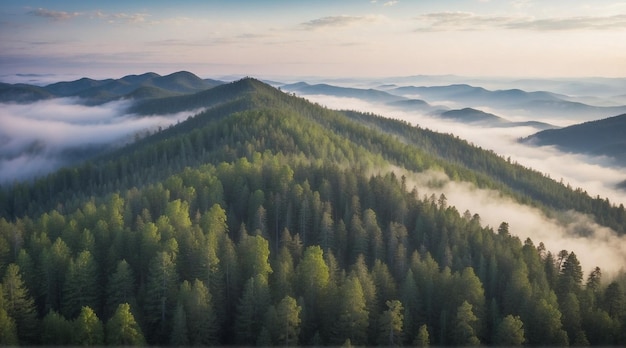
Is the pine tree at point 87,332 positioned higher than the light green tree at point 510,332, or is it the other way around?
the pine tree at point 87,332

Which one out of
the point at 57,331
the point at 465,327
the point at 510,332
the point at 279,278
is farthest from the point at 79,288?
the point at 510,332

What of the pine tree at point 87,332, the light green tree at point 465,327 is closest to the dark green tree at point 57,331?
the pine tree at point 87,332

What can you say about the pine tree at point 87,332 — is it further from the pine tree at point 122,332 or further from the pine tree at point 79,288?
the pine tree at point 79,288

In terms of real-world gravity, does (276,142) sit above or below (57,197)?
above

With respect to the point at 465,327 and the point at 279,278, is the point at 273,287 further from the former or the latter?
the point at 465,327

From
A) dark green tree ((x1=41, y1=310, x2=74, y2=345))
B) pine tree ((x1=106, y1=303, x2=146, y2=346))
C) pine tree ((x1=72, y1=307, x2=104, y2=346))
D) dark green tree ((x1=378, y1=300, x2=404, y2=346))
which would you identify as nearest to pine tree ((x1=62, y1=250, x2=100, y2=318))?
dark green tree ((x1=41, y1=310, x2=74, y2=345))

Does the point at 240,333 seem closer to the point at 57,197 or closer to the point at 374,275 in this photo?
the point at 374,275

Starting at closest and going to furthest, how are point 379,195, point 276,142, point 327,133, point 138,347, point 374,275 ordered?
point 138,347
point 374,275
point 379,195
point 276,142
point 327,133

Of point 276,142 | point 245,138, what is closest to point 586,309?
point 276,142
